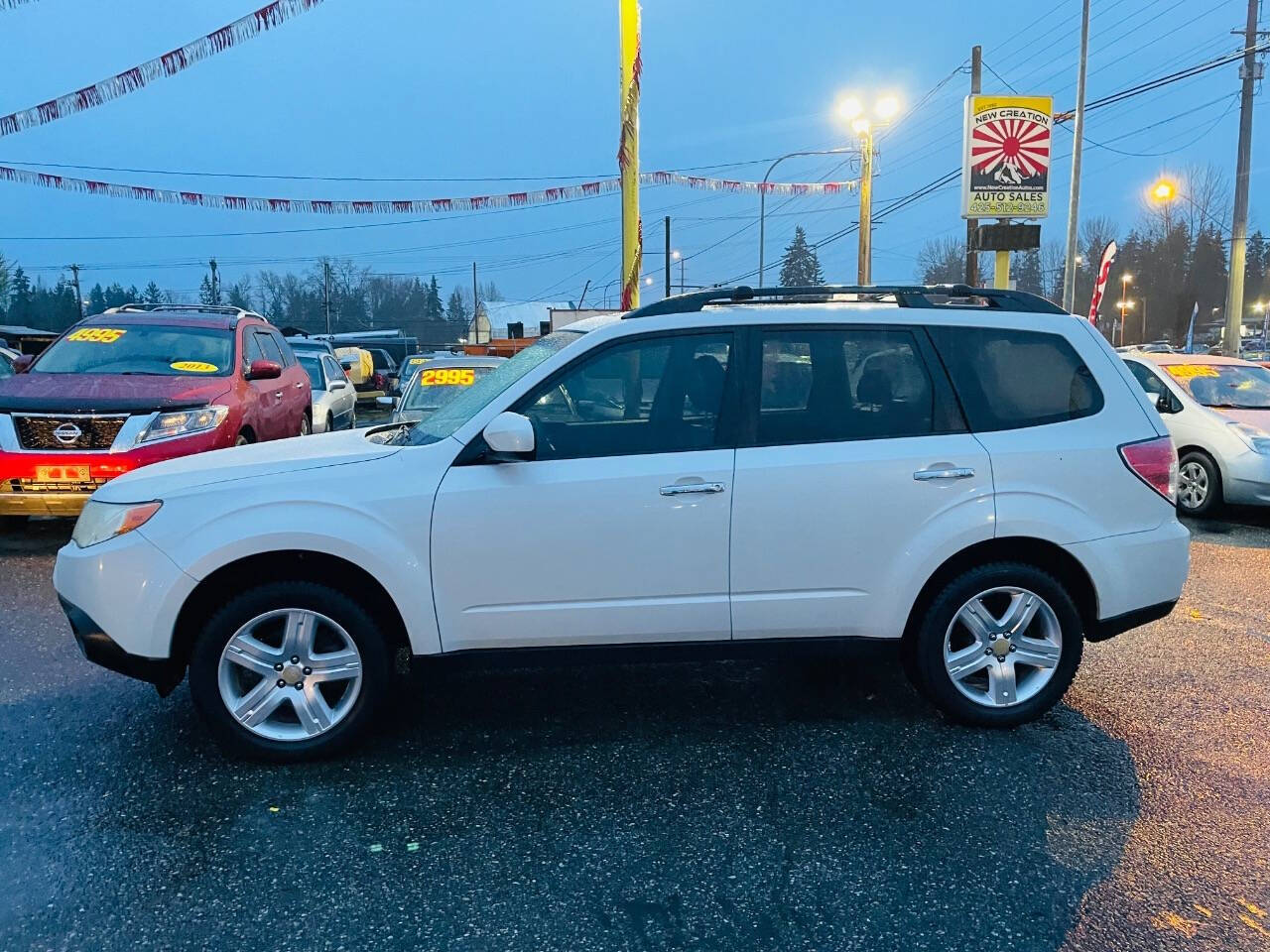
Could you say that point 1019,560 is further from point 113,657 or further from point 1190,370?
point 1190,370

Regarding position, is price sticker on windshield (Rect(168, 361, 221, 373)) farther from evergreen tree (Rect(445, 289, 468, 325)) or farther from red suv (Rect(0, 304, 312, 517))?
evergreen tree (Rect(445, 289, 468, 325))

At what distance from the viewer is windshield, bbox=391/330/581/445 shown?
3.85 m

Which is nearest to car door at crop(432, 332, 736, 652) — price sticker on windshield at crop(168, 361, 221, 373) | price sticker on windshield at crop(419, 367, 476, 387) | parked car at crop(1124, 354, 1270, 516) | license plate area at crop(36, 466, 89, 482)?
license plate area at crop(36, 466, 89, 482)

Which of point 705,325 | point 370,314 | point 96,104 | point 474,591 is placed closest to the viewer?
point 474,591

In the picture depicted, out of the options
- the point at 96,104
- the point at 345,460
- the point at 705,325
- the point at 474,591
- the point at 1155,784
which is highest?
the point at 96,104

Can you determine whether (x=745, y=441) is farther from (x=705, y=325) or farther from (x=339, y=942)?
(x=339, y=942)

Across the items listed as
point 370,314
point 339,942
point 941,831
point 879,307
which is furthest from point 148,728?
point 370,314

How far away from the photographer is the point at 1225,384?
369 inches

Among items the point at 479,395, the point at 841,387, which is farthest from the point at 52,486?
the point at 841,387

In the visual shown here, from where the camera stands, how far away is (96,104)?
11.4 meters

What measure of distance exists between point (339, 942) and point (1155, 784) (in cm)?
293

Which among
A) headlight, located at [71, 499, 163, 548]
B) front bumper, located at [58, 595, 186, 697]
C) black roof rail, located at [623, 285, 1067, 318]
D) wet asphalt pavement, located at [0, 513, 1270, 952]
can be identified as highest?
black roof rail, located at [623, 285, 1067, 318]

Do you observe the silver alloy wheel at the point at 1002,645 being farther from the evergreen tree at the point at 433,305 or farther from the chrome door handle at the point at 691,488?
the evergreen tree at the point at 433,305

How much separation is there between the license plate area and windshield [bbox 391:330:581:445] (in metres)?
3.85
